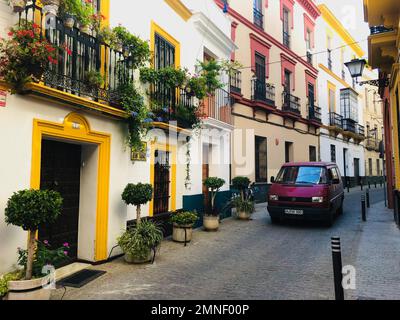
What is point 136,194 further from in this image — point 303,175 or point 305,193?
point 303,175

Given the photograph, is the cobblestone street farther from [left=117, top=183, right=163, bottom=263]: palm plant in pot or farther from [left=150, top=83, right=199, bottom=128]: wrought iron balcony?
[left=150, top=83, right=199, bottom=128]: wrought iron balcony

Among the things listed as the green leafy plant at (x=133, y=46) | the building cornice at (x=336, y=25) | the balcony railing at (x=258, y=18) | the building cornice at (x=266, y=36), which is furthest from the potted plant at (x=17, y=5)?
the building cornice at (x=336, y=25)

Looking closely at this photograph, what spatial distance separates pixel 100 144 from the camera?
6.49m

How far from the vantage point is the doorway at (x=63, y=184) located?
5738mm

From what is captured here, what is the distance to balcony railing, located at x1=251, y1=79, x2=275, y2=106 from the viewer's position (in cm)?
1527

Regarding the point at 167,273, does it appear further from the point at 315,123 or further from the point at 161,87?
the point at 315,123

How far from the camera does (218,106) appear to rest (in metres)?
11.3

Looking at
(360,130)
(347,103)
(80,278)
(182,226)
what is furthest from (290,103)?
(80,278)

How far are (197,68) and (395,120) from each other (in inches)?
248

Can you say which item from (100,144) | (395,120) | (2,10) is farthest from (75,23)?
(395,120)

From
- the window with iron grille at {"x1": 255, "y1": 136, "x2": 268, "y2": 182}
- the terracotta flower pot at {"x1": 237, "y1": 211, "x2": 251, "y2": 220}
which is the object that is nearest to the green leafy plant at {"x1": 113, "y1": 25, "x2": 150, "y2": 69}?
the terracotta flower pot at {"x1": 237, "y1": 211, "x2": 251, "y2": 220}

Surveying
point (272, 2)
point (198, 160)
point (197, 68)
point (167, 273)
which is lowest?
point (167, 273)

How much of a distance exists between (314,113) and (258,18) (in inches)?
316

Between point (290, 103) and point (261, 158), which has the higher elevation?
point (290, 103)
